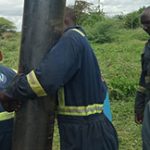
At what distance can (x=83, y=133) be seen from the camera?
112 inches

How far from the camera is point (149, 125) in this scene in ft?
7.26

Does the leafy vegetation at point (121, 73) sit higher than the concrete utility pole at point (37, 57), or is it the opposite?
the concrete utility pole at point (37, 57)

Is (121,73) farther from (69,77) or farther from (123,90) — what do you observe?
(69,77)

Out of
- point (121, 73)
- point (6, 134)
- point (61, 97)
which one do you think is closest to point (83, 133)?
point (61, 97)

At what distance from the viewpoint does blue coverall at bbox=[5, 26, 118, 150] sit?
2.60 meters

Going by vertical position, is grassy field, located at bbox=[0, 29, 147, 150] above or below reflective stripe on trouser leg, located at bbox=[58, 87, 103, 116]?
below

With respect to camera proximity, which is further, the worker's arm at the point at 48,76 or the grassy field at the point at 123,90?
the grassy field at the point at 123,90

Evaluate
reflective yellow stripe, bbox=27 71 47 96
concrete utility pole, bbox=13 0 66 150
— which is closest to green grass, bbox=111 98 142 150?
concrete utility pole, bbox=13 0 66 150

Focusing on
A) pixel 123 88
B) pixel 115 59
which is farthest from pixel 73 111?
pixel 115 59

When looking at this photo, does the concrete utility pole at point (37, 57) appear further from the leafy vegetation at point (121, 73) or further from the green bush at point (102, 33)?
the green bush at point (102, 33)

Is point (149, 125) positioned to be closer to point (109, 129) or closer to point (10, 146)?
point (109, 129)

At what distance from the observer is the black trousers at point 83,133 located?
2834 mm

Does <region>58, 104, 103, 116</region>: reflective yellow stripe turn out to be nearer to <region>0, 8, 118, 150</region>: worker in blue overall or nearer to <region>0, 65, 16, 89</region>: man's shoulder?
<region>0, 8, 118, 150</region>: worker in blue overall

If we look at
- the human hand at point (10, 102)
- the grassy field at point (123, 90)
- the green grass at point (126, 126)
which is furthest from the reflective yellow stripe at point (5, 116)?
the green grass at point (126, 126)
